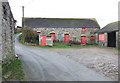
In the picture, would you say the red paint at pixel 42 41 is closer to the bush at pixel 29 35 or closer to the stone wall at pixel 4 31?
the bush at pixel 29 35

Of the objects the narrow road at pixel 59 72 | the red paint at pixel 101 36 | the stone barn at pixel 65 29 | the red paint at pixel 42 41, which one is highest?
the stone barn at pixel 65 29

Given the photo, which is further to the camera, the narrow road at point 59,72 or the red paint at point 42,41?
the red paint at point 42,41

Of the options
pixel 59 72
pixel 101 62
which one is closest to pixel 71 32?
pixel 101 62

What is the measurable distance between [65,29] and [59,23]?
7.70 ft

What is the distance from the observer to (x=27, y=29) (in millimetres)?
24578

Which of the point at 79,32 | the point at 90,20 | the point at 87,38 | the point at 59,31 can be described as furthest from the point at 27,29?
the point at 90,20

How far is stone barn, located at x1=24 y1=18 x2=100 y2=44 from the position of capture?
28.7 metres

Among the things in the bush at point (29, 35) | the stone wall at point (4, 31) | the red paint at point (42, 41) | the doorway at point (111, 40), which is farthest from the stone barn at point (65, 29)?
the stone wall at point (4, 31)

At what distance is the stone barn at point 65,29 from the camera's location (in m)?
28.7

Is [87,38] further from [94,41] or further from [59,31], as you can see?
[59,31]

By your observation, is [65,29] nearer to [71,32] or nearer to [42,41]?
[71,32]

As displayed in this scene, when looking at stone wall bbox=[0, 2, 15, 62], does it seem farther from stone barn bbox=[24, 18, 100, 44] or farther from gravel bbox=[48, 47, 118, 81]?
stone barn bbox=[24, 18, 100, 44]

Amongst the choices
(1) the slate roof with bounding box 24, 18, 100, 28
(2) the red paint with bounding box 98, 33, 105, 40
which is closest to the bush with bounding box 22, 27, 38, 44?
(1) the slate roof with bounding box 24, 18, 100, 28

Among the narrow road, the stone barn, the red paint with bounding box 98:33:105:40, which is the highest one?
the stone barn
